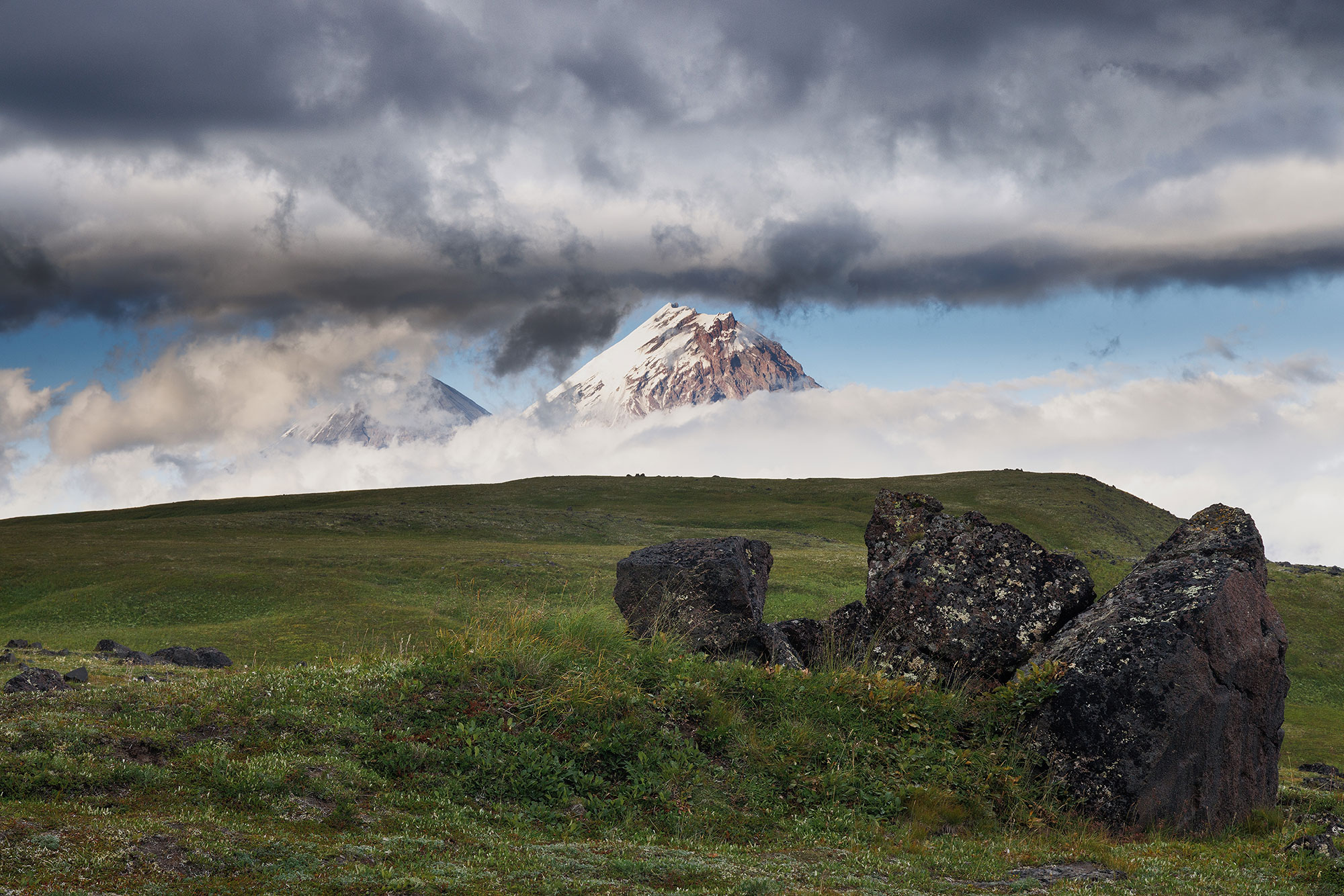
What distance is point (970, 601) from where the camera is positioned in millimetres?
16953

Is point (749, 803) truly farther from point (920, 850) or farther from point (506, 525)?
point (506, 525)

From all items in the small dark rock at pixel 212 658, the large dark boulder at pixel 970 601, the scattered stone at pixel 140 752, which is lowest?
the small dark rock at pixel 212 658

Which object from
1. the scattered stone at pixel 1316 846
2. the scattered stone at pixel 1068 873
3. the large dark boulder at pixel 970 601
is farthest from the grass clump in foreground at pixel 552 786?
the large dark boulder at pixel 970 601

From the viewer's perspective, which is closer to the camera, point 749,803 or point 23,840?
point 23,840

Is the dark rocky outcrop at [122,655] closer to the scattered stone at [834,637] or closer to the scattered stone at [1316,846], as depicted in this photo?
the scattered stone at [834,637]

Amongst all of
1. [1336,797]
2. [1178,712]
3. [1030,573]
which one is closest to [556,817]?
[1178,712]

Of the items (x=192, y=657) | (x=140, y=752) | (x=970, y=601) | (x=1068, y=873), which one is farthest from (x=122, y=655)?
(x=1068, y=873)

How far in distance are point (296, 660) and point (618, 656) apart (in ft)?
69.2

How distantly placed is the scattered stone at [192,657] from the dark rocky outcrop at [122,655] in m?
0.38

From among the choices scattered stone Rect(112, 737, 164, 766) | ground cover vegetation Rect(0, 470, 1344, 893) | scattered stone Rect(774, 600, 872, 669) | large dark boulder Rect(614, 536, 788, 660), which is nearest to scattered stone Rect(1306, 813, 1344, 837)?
ground cover vegetation Rect(0, 470, 1344, 893)

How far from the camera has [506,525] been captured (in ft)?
294

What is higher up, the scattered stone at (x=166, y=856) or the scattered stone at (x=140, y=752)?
the scattered stone at (x=140, y=752)

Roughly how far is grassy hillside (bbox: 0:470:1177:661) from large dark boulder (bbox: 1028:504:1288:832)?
8.96m

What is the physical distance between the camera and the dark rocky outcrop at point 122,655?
2558 cm
